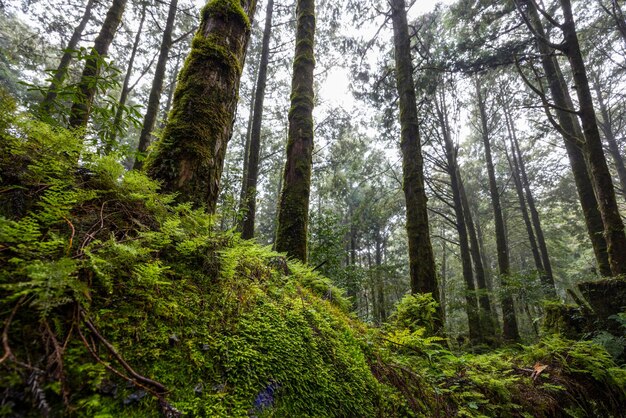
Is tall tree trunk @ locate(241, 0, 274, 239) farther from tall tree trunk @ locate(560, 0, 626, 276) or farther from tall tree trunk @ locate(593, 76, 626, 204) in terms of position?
tall tree trunk @ locate(593, 76, 626, 204)

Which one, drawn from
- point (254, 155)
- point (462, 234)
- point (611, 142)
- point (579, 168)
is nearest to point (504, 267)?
point (462, 234)

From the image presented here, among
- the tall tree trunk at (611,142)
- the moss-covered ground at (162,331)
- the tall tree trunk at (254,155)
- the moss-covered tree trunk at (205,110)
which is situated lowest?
the moss-covered ground at (162,331)

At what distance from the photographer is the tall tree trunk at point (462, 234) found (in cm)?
1080

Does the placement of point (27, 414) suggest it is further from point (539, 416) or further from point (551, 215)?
point (551, 215)

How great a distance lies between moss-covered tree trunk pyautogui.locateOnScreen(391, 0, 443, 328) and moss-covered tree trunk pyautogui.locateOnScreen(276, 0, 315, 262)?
2.23 metres

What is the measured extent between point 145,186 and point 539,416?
317 centimetres

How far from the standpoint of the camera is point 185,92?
9.20 feet

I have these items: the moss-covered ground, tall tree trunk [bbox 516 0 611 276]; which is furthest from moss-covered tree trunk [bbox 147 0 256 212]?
tall tree trunk [bbox 516 0 611 276]

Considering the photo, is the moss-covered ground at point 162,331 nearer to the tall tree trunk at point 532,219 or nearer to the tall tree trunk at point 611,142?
the tall tree trunk at point 532,219

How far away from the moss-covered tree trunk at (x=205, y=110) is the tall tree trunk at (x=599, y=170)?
6358 millimetres

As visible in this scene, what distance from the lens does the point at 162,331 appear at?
120cm

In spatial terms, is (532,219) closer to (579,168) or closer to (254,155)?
(579,168)

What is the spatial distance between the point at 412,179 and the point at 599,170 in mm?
3248

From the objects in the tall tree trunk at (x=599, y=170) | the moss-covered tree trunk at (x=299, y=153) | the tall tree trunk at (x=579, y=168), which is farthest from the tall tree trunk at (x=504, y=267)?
the moss-covered tree trunk at (x=299, y=153)
